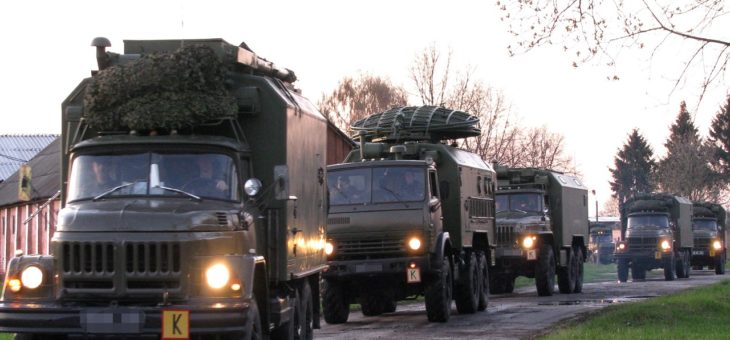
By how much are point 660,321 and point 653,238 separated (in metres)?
26.1

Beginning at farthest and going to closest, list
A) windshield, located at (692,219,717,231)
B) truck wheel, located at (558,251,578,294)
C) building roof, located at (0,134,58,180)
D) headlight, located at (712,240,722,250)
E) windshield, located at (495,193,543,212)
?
building roof, located at (0,134,58,180) < windshield, located at (692,219,717,231) < headlight, located at (712,240,722,250) < truck wheel, located at (558,251,578,294) < windshield, located at (495,193,543,212)

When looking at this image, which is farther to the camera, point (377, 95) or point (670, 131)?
point (670, 131)

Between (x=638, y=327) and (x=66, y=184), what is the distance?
9.32m

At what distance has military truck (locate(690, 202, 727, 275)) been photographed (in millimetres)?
52781

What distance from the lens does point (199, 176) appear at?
1309 cm

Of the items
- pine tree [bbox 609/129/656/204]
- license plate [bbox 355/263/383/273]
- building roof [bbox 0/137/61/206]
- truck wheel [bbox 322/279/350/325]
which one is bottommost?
truck wheel [bbox 322/279/350/325]

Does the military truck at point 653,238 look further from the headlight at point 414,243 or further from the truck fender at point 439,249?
the headlight at point 414,243

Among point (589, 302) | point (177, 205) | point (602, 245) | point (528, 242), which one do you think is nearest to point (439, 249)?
point (589, 302)

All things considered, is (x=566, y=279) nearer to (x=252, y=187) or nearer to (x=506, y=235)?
(x=506, y=235)

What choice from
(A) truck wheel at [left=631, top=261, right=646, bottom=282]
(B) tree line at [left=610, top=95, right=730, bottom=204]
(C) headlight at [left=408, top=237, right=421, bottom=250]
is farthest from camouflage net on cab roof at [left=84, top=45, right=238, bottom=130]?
(B) tree line at [left=610, top=95, right=730, bottom=204]

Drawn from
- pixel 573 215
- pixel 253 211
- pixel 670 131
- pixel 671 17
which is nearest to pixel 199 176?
pixel 253 211

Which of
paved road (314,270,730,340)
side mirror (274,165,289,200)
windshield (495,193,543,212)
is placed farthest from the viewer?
windshield (495,193,543,212)

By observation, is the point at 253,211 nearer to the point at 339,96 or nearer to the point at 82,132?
the point at 82,132

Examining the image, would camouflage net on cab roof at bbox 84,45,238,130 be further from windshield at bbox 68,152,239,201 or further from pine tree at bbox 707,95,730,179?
pine tree at bbox 707,95,730,179
